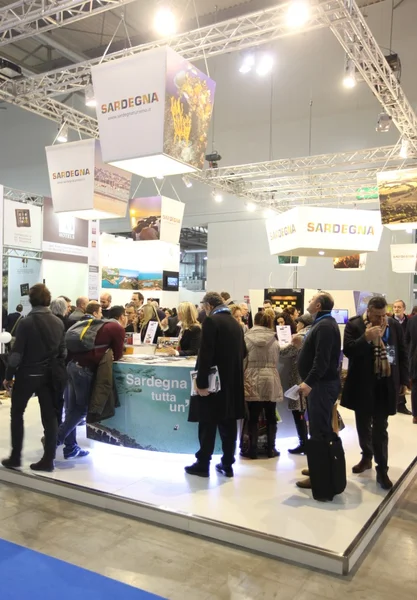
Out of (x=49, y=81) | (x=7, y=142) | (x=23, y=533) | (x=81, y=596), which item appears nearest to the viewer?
(x=81, y=596)

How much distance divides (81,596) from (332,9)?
247 inches

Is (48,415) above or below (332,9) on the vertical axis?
below

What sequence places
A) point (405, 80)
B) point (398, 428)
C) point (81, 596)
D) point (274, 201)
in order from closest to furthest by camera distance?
1. point (81, 596)
2. point (398, 428)
3. point (405, 80)
4. point (274, 201)

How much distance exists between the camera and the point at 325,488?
10.4 feet

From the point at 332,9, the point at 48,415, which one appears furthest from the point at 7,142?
the point at 48,415

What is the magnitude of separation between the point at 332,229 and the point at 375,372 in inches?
118

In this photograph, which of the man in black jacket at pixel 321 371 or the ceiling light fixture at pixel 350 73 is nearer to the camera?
the man in black jacket at pixel 321 371

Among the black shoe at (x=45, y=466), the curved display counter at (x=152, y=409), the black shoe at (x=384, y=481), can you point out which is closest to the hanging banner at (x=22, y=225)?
the curved display counter at (x=152, y=409)

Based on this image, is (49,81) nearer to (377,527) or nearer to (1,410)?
(1,410)

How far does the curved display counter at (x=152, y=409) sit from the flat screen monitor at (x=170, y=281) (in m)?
9.50

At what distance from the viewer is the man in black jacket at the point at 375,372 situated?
342cm

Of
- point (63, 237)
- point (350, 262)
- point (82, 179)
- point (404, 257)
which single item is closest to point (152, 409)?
point (82, 179)

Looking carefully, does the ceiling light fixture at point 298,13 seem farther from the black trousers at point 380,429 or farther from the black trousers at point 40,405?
the black trousers at point 40,405

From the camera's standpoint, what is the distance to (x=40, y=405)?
365 cm
